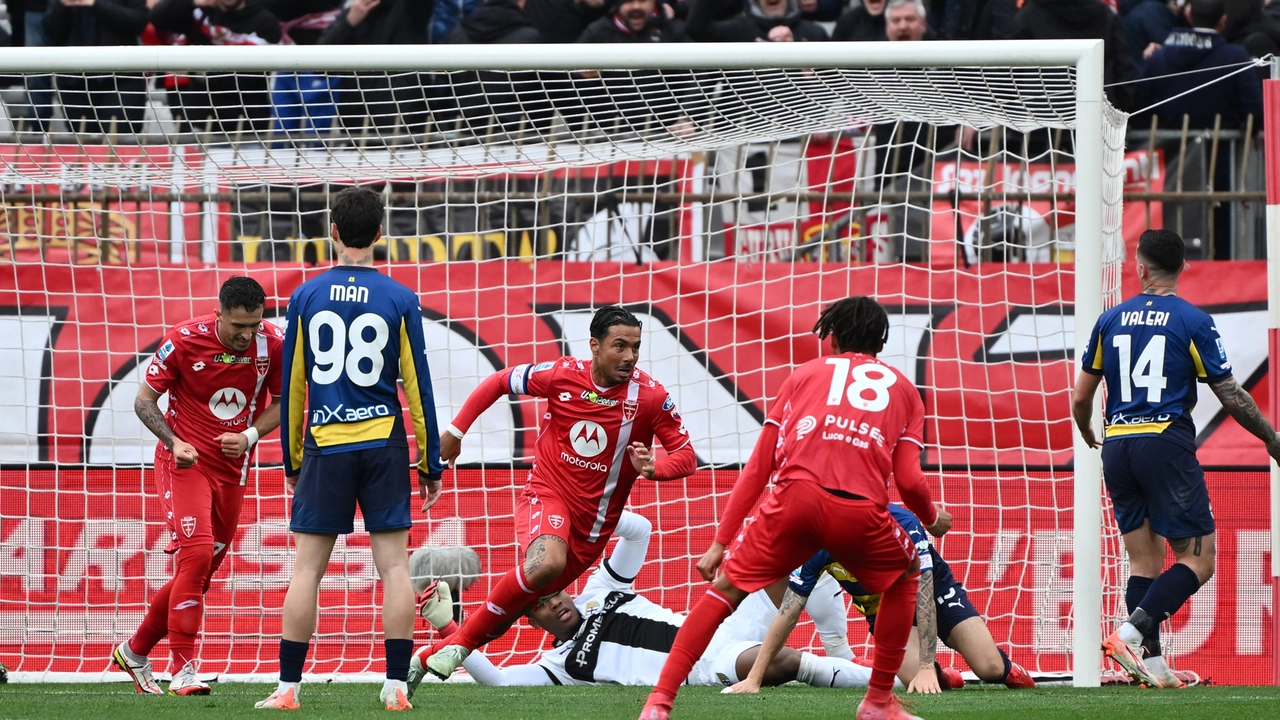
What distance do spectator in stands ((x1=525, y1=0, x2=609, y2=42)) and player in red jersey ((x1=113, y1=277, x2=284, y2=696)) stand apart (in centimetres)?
459

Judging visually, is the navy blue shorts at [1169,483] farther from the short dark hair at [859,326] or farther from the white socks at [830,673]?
the short dark hair at [859,326]

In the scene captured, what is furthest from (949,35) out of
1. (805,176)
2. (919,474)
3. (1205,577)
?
(919,474)

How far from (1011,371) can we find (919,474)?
3858 mm

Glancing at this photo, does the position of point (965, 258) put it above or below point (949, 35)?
below

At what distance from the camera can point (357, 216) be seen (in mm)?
Result: 4699

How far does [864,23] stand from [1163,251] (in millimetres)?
4432

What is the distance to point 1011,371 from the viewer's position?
26.0 ft

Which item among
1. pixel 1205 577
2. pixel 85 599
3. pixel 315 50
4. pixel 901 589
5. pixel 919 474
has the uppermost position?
pixel 315 50

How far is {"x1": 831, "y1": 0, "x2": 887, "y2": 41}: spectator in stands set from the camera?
32.0 ft

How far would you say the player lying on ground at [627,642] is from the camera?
6.40 m

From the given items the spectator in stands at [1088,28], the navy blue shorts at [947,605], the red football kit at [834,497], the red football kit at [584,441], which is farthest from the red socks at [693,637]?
the spectator in stands at [1088,28]

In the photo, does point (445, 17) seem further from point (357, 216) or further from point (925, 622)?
point (925, 622)

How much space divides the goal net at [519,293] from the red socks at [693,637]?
3.44m

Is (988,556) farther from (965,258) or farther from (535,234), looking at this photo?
(535,234)
